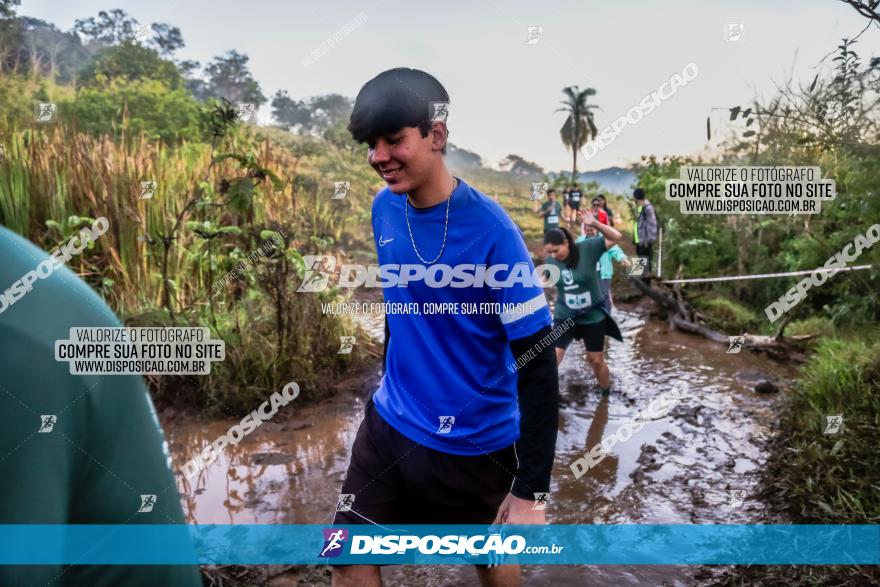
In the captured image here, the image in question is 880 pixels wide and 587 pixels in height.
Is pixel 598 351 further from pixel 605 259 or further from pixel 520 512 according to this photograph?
pixel 520 512

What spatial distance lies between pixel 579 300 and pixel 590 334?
0.30m

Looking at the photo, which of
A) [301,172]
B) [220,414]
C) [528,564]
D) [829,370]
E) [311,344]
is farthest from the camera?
[301,172]

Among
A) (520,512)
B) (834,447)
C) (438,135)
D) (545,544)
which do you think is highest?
(438,135)

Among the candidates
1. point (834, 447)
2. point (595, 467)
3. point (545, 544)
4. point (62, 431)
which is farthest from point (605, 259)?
point (62, 431)

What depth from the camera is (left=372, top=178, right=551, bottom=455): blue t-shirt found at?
1882 mm

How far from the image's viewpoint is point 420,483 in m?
1.99

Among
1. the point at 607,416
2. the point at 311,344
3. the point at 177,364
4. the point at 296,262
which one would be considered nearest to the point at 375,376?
the point at 311,344

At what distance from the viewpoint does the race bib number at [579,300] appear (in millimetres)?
5035

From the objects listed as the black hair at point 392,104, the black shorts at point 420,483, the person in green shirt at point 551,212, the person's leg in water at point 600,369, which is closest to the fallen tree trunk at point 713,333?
the person in green shirt at point 551,212

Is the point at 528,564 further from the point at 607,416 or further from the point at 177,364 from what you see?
the point at 177,364

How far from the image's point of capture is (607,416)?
5156 millimetres

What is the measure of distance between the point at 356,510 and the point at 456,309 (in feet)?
2.34

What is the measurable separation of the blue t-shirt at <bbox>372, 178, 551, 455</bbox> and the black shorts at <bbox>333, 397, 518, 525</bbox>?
44 mm

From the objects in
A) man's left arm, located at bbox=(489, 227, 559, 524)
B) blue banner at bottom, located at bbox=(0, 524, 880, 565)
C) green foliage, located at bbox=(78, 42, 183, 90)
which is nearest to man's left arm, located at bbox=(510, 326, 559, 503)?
man's left arm, located at bbox=(489, 227, 559, 524)
